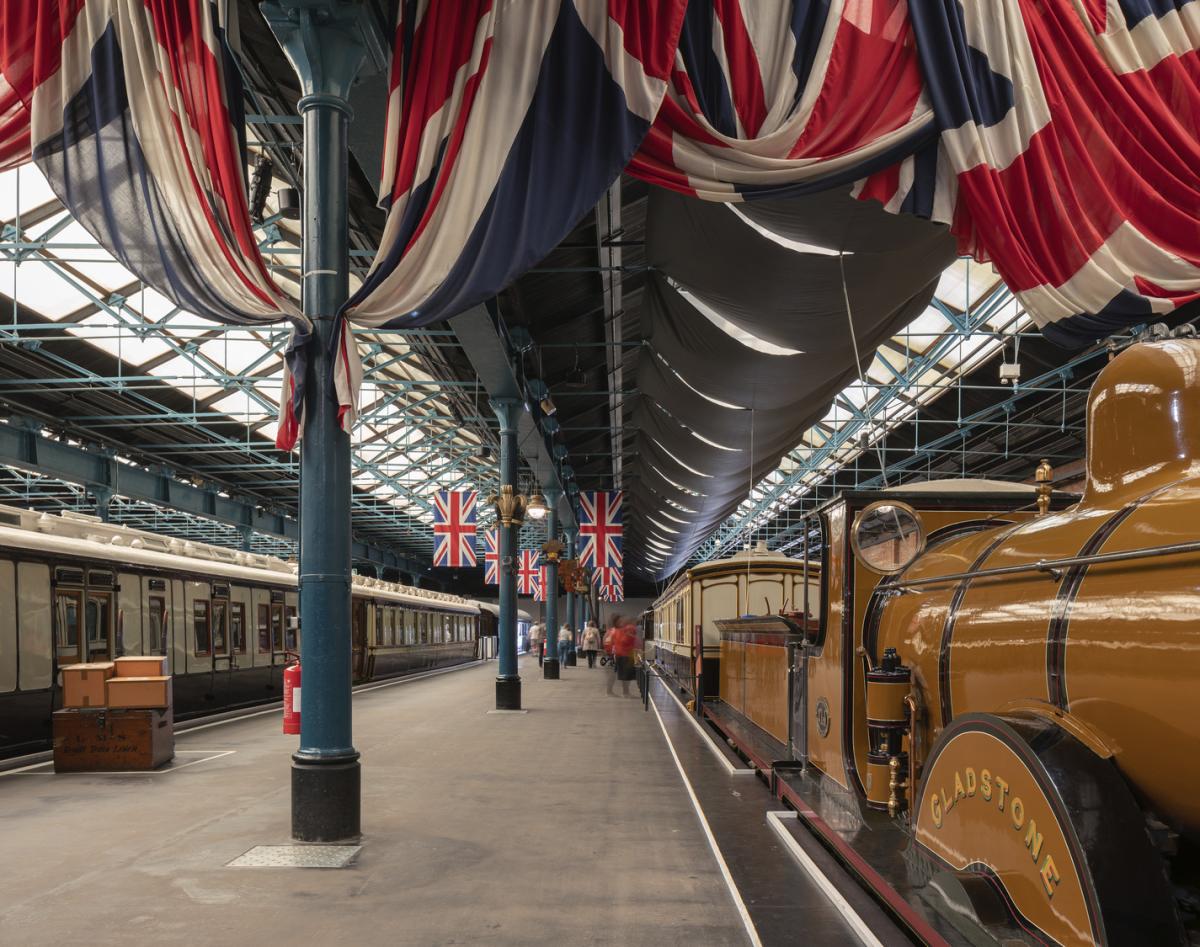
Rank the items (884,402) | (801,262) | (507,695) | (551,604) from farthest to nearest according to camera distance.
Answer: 1. (551,604)
2. (884,402)
3. (507,695)
4. (801,262)

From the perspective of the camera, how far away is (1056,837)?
8.64 ft

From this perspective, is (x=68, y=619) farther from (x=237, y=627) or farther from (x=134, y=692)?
(x=237, y=627)

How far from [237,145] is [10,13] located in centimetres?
139

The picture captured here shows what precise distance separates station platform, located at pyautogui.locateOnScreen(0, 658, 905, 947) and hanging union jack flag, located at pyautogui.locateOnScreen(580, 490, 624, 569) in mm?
12656

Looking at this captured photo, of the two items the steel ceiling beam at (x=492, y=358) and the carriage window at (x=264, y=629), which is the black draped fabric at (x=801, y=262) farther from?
the carriage window at (x=264, y=629)

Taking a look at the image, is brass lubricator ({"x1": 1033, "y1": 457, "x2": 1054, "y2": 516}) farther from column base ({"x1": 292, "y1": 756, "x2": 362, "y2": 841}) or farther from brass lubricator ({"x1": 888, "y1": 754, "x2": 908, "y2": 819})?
column base ({"x1": 292, "y1": 756, "x2": 362, "y2": 841})

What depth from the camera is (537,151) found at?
5.54 m

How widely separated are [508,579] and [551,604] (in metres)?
9.75

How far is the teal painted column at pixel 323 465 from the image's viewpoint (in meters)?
5.78

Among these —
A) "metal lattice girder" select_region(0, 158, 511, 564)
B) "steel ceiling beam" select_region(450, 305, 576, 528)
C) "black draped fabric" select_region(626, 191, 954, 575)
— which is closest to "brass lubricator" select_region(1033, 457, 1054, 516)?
"black draped fabric" select_region(626, 191, 954, 575)

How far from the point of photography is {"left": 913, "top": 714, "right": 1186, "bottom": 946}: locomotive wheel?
97.7 inches

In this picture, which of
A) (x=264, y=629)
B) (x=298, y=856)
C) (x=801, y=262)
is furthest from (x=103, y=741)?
(x=801, y=262)

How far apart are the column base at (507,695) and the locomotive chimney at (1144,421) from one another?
1146cm

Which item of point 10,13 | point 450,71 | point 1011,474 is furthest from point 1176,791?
point 1011,474
